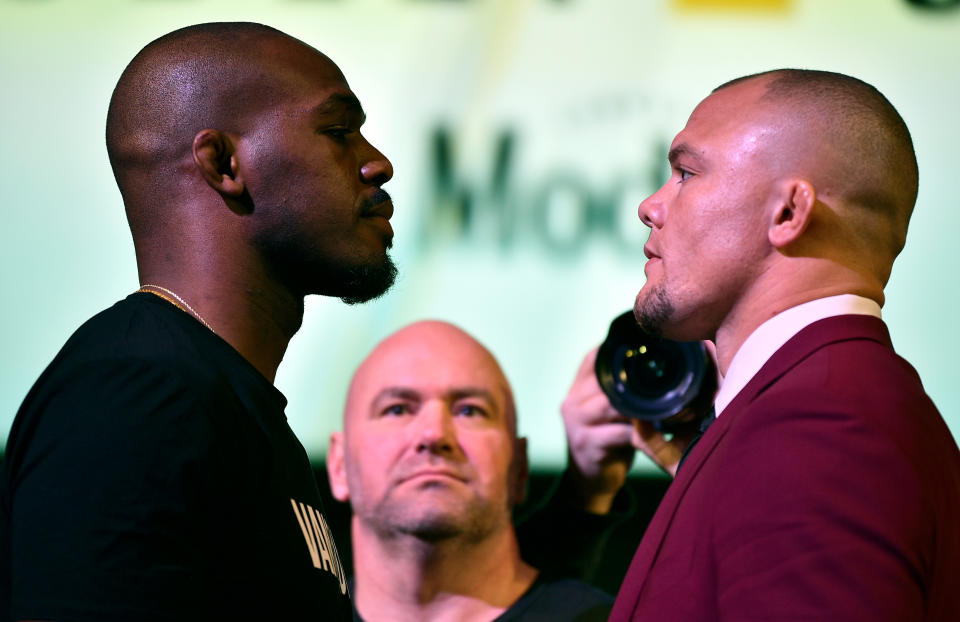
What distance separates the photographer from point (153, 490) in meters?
1.17

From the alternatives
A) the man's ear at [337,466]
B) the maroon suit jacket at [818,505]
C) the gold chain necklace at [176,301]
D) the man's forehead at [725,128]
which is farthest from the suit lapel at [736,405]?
the man's ear at [337,466]

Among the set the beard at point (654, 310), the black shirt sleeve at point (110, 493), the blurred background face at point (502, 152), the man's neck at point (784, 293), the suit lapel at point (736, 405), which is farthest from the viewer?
the blurred background face at point (502, 152)

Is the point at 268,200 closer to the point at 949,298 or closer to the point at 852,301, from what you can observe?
the point at 852,301

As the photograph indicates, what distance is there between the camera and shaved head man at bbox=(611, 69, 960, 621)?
1.19 metres

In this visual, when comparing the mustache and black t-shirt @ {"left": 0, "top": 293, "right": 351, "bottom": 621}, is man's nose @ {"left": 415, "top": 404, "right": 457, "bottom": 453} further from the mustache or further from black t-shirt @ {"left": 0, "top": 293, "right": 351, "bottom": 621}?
black t-shirt @ {"left": 0, "top": 293, "right": 351, "bottom": 621}

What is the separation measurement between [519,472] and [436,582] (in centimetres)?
31

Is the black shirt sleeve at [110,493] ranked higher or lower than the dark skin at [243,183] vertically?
lower

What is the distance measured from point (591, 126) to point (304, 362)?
33.8 inches

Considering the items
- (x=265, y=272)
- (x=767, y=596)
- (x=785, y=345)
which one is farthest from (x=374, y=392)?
(x=767, y=596)

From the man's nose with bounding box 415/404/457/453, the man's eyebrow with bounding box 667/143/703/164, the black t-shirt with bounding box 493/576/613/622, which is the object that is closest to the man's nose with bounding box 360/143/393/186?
the man's eyebrow with bounding box 667/143/703/164

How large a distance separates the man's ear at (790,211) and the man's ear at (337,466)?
1286 mm

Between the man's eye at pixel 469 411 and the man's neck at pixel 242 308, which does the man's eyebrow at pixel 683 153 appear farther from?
the man's eye at pixel 469 411

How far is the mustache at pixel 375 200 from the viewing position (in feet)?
5.16

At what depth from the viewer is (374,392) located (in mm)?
2508
